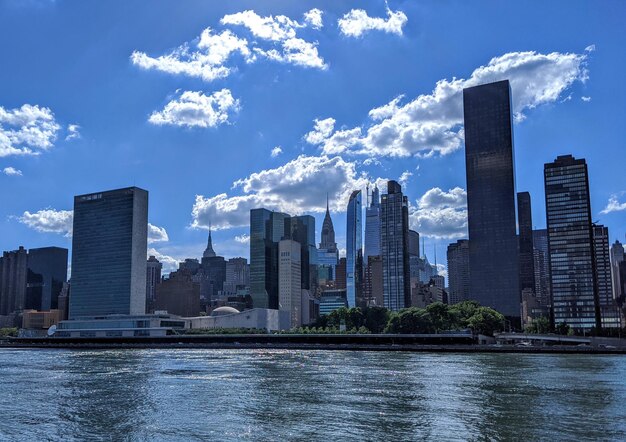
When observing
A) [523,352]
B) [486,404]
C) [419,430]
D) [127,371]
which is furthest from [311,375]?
[523,352]

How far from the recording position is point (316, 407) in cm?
5388

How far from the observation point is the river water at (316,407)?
42.7m

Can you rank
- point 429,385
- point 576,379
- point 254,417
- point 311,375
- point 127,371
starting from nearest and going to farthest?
1. point 254,417
2. point 429,385
3. point 576,379
4. point 311,375
5. point 127,371

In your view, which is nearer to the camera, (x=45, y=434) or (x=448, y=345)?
(x=45, y=434)

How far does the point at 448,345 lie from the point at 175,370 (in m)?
109

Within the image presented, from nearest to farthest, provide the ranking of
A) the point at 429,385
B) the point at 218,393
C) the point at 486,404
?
the point at 486,404
the point at 218,393
the point at 429,385

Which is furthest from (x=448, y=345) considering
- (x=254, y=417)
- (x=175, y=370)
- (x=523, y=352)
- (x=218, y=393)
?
(x=254, y=417)

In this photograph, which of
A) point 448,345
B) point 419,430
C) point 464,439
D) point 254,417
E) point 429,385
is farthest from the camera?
point 448,345

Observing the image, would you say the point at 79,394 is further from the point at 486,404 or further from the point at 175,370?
the point at 486,404

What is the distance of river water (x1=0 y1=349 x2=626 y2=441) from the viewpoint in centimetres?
4269

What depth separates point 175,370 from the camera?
324 feet

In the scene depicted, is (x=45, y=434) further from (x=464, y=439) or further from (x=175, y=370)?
(x=175, y=370)

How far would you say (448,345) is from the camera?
7436 inches

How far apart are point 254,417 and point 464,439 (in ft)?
53.9
